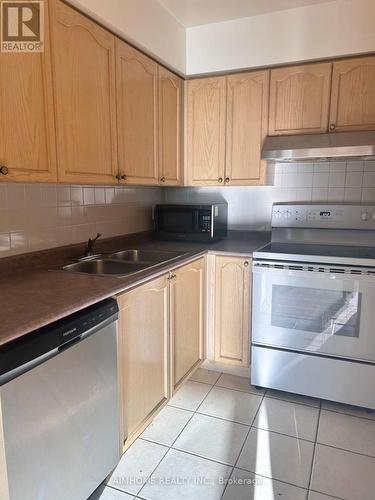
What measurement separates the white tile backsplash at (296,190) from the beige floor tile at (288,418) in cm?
131

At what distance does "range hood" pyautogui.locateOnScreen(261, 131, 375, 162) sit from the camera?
2078 mm

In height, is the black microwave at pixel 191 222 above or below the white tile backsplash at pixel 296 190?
below

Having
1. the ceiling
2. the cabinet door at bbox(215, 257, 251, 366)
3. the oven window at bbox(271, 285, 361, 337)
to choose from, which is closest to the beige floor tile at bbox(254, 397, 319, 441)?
the cabinet door at bbox(215, 257, 251, 366)

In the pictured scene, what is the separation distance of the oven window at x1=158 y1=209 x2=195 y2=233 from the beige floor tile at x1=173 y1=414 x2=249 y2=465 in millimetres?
1279

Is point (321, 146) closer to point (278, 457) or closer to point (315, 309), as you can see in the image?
point (315, 309)

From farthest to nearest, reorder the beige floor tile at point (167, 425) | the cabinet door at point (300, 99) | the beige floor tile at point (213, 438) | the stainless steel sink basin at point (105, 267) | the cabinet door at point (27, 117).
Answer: the cabinet door at point (300, 99), the stainless steel sink basin at point (105, 267), the beige floor tile at point (167, 425), the beige floor tile at point (213, 438), the cabinet door at point (27, 117)

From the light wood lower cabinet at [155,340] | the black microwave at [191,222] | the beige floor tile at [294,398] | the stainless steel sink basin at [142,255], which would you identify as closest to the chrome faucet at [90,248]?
the stainless steel sink basin at [142,255]

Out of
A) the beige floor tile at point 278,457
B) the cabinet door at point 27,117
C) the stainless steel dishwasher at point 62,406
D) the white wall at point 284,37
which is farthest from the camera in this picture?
the white wall at point 284,37

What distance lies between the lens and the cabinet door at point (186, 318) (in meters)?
2.04

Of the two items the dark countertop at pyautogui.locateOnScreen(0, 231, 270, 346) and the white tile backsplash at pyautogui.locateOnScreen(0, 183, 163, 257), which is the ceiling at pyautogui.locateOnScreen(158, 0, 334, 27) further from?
the dark countertop at pyautogui.locateOnScreen(0, 231, 270, 346)

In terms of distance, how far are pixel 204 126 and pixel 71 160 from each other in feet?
4.28

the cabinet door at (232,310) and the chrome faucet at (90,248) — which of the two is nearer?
the chrome faucet at (90,248)

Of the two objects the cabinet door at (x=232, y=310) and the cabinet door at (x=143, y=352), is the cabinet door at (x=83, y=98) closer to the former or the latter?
the cabinet door at (x=143, y=352)

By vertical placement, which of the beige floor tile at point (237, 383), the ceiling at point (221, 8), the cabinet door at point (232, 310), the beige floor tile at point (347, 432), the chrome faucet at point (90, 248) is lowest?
the beige floor tile at point (347, 432)
